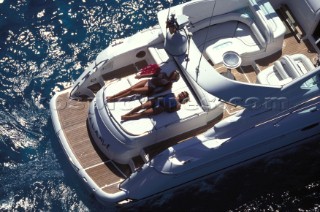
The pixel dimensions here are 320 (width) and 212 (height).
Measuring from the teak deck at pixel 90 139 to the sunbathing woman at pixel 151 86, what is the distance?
145 cm

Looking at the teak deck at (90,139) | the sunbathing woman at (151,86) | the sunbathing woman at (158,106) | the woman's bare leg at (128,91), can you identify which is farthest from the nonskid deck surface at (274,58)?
the woman's bare leg at (128,91)

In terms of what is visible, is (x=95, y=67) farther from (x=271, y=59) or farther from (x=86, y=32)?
(x=271, y=59)

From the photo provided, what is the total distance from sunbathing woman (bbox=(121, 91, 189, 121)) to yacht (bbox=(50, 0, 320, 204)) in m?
0.16

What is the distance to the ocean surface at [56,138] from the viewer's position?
1662cm

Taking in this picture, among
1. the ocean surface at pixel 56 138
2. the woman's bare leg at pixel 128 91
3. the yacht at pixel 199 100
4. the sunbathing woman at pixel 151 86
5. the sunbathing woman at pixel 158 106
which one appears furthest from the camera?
the ocean surface at pixel 56 138

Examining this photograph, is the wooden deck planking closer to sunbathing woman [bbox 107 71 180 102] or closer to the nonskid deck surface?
sunbathing woman [bbox 107 71 180 102]

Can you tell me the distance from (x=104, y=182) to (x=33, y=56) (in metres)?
5.93

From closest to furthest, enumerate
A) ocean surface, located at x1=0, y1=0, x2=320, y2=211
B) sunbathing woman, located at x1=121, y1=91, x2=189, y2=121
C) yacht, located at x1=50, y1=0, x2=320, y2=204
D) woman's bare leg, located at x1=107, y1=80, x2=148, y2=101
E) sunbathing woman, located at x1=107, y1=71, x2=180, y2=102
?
yacht, located at x1=50, y1=0, x2=320, y2=204 → sunbathing woman, located at x1=121, y1=91, x2=189, y2=121 → sunbathing woman, located at x1=107, y1=71, x2=180, y2=102 → woman's bare leg, located at x1=107, y1=80, x2=148, y2=101 → ocean surface, located at x1=0, y1=0, x2=320, y2=211

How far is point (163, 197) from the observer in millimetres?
16641

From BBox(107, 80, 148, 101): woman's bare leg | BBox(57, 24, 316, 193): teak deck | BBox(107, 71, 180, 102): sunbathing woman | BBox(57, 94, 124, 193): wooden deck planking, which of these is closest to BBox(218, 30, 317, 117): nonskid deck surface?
BBox(57, 24, 316, 193): teak deck

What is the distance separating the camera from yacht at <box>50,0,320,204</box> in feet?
48.8

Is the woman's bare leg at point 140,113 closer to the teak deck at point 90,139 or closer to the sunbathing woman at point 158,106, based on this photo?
the sunbathing woman at point 158,106

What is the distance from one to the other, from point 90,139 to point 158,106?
2445 millimetres

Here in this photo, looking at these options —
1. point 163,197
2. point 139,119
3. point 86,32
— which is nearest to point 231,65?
point 139,119
